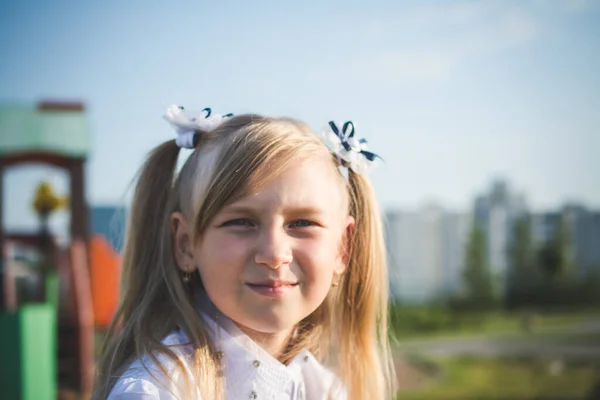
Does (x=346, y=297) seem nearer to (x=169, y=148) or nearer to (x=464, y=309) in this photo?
(x=169, y=148)

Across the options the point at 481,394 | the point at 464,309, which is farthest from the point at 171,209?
the point at 464,309

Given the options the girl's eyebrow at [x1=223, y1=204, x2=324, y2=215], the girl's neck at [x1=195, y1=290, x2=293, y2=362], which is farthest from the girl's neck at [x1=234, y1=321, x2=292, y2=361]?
the girl's eyebrow at [x1=223, y1=204, x2=324, y2=215]

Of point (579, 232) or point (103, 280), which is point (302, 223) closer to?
point (103, 280)

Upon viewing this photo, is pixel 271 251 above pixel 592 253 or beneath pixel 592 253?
above

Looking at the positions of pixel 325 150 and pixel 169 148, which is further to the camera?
pixel 169 148

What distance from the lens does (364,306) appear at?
1593mm

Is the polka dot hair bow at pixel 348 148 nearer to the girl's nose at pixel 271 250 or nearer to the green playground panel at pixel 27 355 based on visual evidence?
the girl's nose at pixel 271 250

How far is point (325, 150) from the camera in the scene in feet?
4.59

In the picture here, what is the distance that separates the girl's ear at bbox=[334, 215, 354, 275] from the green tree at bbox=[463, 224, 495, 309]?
577cm

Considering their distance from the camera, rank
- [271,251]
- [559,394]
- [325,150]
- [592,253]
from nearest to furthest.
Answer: [271,251]
[325,150]
[559,394]
[592,253]

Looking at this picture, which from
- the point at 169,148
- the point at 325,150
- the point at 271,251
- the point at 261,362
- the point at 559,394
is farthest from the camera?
the point at 559,394

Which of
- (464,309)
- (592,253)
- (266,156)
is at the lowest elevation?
(464,309)

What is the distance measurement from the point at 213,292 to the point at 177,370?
0.51 ft

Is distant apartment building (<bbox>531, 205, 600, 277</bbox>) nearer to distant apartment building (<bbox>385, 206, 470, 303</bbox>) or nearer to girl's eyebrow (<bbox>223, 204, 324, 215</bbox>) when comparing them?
distant apartment building (<bbox>385, 206, 470, 303</bbox>)
